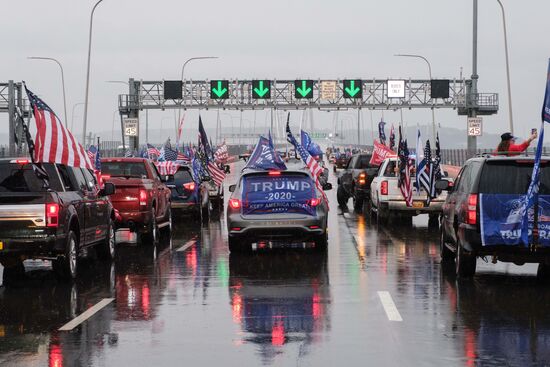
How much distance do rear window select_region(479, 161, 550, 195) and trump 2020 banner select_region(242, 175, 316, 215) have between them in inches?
179

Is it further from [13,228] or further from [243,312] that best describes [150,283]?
[243,312]

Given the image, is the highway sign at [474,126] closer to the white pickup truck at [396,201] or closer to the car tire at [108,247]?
the white pickup truck at [396,201]

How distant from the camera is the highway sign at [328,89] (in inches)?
3024

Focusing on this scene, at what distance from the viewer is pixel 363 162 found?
34.4 meters

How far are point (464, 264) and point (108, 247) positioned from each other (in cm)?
621

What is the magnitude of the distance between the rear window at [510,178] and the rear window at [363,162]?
65.3ft

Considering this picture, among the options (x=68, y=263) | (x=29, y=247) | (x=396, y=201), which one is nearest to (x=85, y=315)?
(x=29, y=247)

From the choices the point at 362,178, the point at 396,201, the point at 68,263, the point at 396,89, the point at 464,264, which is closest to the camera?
the point at 68,263

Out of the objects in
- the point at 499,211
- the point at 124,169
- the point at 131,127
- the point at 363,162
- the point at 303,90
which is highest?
the point at 303,90

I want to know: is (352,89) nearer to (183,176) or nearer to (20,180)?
(183,176)

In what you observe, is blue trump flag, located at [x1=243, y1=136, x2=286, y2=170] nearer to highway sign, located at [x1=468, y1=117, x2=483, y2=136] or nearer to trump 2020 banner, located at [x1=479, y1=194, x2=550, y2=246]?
trump 2020 banner, located at [x1=479, y1=194, x2=550, y2=246]

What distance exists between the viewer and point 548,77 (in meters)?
14.3

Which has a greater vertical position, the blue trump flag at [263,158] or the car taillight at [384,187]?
the blue trump flag at [263,158]

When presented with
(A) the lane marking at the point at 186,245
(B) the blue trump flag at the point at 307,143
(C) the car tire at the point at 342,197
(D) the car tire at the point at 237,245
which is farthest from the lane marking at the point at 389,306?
(C) the car tire at the point at 342,197
